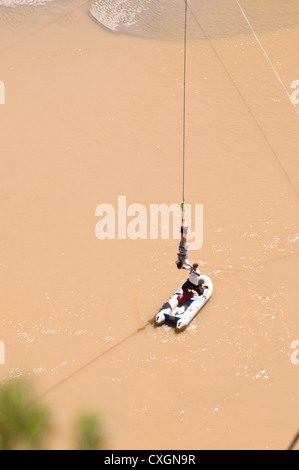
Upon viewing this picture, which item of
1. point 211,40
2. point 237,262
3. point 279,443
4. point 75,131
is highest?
point 211,40

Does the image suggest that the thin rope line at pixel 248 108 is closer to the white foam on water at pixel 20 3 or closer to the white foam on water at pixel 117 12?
the white foam on water at pixel 117 12

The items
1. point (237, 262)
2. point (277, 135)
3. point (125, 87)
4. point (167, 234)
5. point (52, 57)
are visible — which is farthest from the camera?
point (52, 57)

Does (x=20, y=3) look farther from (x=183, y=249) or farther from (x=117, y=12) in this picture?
(x=183, y=249)

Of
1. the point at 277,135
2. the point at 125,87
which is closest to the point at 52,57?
the point at 125,87

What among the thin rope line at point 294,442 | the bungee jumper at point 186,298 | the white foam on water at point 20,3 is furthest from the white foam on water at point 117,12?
the thin rope line at point 294,442

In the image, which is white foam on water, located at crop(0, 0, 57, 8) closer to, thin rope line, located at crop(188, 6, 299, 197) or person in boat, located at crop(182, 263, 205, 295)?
thin rope line, located at crop(188, 6, 299, 197)

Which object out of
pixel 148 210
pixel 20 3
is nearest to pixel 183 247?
pixel 148 210
